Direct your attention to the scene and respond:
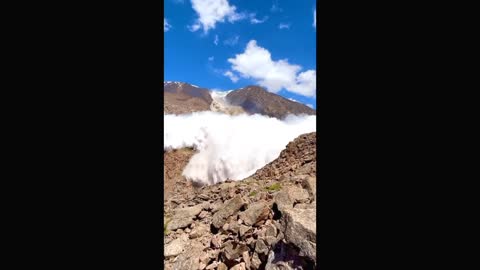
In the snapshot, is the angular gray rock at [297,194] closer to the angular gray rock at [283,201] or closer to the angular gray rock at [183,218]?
the angular gray rock at [283,201]

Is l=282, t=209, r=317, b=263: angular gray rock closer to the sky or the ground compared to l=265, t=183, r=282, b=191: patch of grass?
closer to the ground

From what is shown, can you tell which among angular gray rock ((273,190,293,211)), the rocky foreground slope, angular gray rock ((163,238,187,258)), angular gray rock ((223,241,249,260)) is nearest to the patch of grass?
the rocky foreground slope

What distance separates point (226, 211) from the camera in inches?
267

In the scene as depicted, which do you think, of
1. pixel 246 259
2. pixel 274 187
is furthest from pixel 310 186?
pixel 246 259

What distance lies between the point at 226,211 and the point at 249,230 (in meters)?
1.12

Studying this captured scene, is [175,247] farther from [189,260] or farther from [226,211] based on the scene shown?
[226,211]

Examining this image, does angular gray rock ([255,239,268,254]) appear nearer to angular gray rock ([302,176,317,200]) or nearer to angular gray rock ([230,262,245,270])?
angular gray rock ([230,262,245,270])

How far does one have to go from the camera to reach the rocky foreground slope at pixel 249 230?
15.2 feet

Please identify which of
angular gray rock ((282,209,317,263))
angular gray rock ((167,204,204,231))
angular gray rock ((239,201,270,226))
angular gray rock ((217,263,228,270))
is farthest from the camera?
angular gray rock ((167,204,204,231))

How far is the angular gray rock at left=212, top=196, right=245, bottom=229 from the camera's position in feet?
21.6
